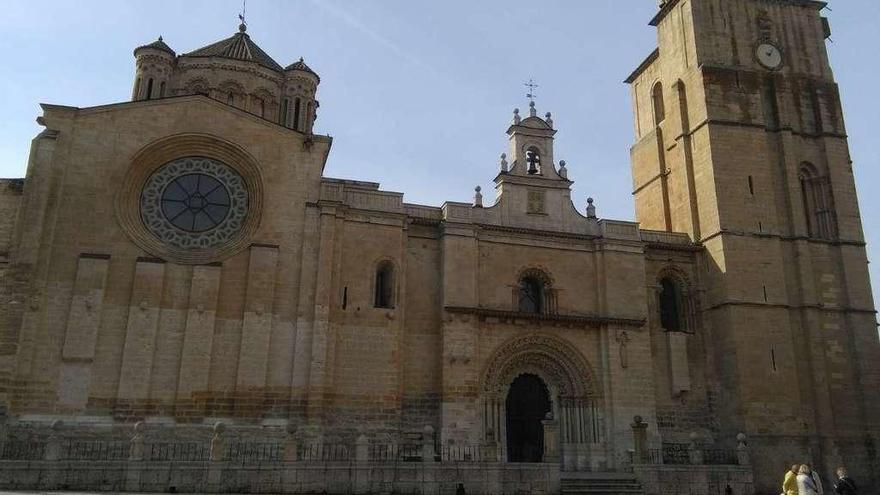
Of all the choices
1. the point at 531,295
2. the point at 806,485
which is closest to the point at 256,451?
the point at 531,295

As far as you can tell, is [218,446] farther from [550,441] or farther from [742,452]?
[742,452]

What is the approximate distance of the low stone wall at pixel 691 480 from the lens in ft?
61.9

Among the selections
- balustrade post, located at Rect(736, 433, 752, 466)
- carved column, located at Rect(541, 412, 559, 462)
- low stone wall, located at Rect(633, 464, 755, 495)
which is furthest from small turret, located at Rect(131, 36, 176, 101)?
balustrade post, located at Rect(736, 433, 752, 466)

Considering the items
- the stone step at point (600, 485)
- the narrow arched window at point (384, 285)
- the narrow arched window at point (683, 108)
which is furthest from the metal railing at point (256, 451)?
the narrow arched window at point (683, 108)

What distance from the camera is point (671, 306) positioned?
2500 cm

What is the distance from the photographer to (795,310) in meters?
23.9

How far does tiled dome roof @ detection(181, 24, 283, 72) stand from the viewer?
2916cm

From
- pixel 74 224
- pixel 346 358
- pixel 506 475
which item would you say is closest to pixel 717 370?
pixel 506 475

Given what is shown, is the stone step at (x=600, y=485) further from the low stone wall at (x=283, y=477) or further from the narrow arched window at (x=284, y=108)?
the narrow arched window at (x=284, y=108)

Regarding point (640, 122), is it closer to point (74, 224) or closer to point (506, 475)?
point (506, 475)

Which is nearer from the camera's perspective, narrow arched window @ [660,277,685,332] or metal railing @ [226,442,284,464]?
metal railing @ [226,442,284,464]

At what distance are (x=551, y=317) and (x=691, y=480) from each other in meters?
6.07

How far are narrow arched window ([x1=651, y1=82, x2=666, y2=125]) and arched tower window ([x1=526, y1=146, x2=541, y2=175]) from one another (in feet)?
25.0

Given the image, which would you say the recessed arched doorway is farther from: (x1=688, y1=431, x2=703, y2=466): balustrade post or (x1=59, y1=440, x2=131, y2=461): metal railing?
(x1=59, y1=440, x2=131, y2=461): metal railing
